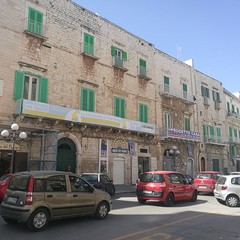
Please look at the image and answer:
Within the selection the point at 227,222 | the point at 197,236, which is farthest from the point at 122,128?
the point at 197,236

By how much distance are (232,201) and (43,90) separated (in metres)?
12.7

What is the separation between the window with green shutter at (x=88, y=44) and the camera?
813 inches

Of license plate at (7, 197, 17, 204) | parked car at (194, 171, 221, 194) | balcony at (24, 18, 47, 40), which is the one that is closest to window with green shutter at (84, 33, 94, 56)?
balcony at (24, 18, 47, 40)

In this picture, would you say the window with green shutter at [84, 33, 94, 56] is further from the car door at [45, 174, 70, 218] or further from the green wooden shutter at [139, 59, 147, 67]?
the car door at [45, 174, 70, 218]

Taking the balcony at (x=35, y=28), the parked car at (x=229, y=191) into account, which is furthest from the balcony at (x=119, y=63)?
the parked car at (x=229, y=191)

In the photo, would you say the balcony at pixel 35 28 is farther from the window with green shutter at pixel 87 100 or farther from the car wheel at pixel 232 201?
the car wheel at pixel 232 201

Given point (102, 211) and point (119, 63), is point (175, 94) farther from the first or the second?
point (102, 211)

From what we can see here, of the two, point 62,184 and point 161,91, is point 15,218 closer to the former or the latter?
point 62,184

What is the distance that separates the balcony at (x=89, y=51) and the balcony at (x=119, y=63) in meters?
2.08

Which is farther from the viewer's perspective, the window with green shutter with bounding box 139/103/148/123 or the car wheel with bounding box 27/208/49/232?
the window with green shutter with bounding box 139/103/148/123

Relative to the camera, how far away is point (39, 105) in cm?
1617

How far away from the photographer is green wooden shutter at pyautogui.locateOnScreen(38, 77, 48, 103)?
17.4 m

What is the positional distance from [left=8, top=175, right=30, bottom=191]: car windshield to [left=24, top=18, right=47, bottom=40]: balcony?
12.4 m

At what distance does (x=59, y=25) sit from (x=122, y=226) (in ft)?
52.3
